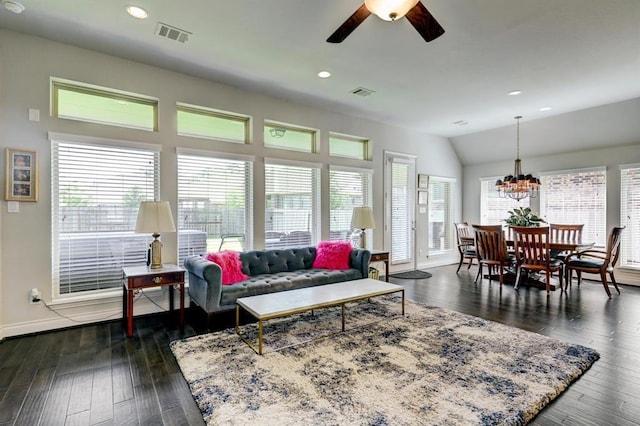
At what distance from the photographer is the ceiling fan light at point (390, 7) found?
1.97 metres

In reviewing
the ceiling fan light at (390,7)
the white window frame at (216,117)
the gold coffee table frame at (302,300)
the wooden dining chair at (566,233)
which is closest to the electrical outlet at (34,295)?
the gold coffee table frame at (302,300)

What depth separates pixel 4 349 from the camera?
2883 mm

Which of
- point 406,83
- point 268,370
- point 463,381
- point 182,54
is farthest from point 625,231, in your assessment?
point 182,54

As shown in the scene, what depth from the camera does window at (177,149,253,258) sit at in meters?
4.16

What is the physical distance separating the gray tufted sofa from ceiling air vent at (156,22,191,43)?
7.54 feet

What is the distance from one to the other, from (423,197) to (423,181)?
358mm

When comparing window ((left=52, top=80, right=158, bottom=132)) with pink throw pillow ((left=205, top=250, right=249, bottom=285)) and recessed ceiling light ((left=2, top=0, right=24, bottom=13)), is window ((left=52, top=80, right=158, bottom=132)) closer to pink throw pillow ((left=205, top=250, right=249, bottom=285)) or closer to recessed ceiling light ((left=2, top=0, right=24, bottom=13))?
recessed ceiling light ((left=2, top=0, right=24, bottom=13))

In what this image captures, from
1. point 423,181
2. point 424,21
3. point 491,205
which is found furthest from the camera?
point 491,205

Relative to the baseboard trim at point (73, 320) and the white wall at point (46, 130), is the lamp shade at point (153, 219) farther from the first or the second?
the baseboard trim at point (73, 320)

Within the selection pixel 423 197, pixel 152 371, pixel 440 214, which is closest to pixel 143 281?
pixel 152 371

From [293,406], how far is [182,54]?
3.61m

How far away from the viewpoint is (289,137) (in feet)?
17.0

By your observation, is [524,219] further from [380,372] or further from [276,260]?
[380,372]

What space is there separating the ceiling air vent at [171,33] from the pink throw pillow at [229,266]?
7.63 feet
